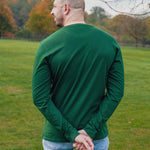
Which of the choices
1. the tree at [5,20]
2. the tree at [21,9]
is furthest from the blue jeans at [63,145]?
the tree at [21,9]

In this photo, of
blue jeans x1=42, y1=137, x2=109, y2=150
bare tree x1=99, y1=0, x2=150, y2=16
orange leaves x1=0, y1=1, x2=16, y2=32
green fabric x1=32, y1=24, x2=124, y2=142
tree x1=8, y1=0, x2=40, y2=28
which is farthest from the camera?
tree x1=8, y1=0, x2=40, y2=28

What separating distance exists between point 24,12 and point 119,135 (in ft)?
250

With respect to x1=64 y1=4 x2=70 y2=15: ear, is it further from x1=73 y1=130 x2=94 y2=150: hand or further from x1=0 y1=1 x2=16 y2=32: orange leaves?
x1=0 y1=1 x2=16 y2=32: orange leaves

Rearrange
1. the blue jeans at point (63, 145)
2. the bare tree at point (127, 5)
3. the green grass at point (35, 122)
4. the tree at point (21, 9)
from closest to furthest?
the blue jeans at point (63, 145) < the bare tree at point (127, 5) < the green grass at point (35, 122) < the tree at point (21, 9)

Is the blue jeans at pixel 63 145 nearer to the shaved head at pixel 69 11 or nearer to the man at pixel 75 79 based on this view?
the man at pixel 75 79

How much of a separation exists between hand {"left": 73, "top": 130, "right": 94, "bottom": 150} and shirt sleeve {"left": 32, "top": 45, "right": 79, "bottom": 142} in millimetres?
33

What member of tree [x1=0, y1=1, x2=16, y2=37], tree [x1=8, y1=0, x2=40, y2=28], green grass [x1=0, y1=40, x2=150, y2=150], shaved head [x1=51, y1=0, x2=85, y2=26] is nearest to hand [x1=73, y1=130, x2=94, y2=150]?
shaved head [x1=51, y1=0, x2=85, y2=26]

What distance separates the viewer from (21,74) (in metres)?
11.9

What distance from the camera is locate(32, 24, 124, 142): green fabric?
1.64m

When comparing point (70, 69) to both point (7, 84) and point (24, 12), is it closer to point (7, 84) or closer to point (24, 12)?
point (7, 84)

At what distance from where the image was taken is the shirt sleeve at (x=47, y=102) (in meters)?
1.67

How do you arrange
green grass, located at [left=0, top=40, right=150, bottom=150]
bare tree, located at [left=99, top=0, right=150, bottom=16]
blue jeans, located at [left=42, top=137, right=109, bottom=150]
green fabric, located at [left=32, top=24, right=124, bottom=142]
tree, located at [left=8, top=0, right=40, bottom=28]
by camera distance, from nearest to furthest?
green fabric, located at [left=32, top=24, right=124, bottom=142] < blue jeans, located at [left=42, top=137, right=109, bottom=150] < bare tree, located at [left=99, top=0, right=150, bottom=16] < green grass, located at [left=0, top=40, right=150, bottom=150] < tree, located at [left=8, top=0, right=40, bottom=28]

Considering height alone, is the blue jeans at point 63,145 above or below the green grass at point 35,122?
above

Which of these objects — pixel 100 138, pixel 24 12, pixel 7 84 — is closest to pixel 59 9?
pixel 100 138
